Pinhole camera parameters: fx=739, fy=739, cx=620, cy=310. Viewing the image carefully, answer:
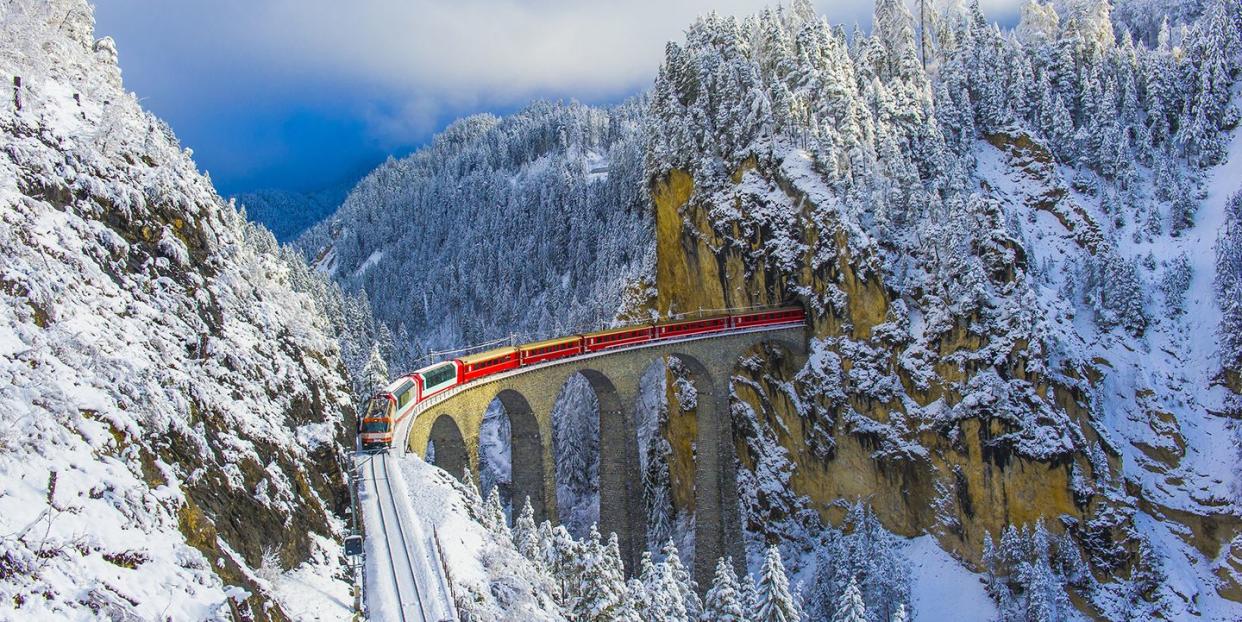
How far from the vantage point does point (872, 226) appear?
52781 mm

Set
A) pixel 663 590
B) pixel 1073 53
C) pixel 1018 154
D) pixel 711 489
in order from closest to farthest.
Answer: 1. pixel 663 590
2. pixel 711 489
3. pixel 1018 154
4. pixel 1073 53

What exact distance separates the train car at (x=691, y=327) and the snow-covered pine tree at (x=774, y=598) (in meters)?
22.0

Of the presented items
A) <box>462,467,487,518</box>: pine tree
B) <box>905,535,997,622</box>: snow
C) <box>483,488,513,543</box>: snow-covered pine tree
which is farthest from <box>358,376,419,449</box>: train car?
<box>905,535,997,622</box>: snow

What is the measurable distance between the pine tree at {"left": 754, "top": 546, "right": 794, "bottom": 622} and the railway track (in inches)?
489

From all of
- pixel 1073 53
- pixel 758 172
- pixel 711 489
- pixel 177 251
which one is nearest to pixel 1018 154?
pixel 1073 53

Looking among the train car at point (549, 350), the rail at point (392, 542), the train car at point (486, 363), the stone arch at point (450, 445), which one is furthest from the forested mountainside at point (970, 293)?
the train car at point (549, 350)

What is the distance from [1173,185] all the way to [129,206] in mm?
66641

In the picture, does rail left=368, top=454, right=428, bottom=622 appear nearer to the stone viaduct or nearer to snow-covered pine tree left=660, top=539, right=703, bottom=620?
the stone viaduct

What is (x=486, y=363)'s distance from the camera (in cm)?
3769

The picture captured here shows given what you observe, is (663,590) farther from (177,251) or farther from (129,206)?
(129,206)

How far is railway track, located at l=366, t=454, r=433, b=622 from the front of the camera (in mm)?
17188

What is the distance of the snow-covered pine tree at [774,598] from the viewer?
1008 inches

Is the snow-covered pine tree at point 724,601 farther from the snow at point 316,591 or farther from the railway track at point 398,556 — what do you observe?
the snow at point 316,591

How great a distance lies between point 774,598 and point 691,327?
24554 mm
